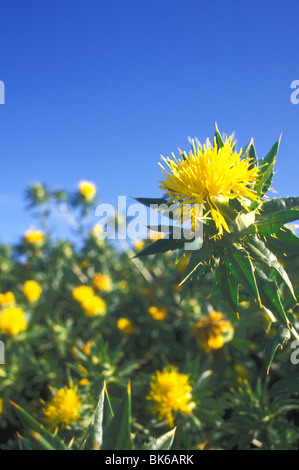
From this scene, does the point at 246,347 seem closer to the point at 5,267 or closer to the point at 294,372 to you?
the point at 294,372

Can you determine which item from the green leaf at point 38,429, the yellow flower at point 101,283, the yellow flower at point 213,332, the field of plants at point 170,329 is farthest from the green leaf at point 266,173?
the yellow flower at point 101,283

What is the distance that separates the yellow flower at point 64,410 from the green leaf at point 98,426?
1303 millimetres

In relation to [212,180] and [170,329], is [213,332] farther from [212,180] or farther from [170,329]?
[212,180]

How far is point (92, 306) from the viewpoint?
159 inches

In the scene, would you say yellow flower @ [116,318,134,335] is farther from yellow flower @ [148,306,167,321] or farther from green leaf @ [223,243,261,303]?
green leaf @ [223,243,261,303]

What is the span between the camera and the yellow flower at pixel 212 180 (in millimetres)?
1404

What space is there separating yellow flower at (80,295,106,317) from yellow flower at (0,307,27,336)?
69 cm

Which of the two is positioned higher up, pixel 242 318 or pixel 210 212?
pixel 210 212

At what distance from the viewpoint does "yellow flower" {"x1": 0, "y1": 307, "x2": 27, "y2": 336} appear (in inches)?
143

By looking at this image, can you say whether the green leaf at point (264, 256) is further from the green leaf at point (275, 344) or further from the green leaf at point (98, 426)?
the green leaf at point (98, 426)

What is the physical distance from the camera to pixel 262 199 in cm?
153

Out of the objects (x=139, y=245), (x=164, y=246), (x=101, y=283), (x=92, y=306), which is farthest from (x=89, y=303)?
(x=164, y=246)
